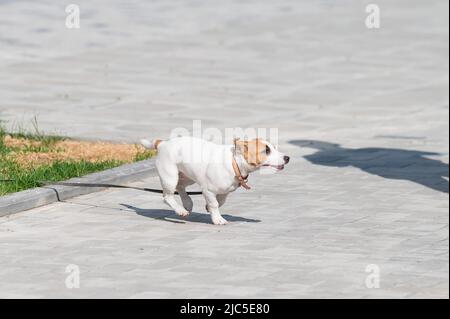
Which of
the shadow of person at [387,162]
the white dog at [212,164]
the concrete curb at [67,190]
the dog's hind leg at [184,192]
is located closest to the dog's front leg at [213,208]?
the white dog at [212,164]

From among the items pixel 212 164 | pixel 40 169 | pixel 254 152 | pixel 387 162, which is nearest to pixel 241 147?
pixel 254 152

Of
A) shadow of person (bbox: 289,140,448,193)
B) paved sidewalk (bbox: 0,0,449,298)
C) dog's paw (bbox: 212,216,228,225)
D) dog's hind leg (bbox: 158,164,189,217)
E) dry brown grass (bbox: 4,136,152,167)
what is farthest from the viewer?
dry brown grass (bbox: 4,136,152,167)

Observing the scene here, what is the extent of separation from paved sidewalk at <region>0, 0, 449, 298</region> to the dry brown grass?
846mm

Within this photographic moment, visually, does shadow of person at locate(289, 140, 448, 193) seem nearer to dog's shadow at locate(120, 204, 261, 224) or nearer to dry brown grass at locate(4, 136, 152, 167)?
dry brown grass at locate(4, 136, 152, 167)

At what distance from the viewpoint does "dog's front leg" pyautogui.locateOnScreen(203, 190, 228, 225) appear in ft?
39.4

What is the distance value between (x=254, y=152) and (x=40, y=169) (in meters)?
3.39

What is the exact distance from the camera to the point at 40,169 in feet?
46.8

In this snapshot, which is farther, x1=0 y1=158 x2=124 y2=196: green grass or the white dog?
x1=0 y1=158 x2=124 y2=196: green grass

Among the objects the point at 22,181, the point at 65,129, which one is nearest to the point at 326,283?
the point at 22,181

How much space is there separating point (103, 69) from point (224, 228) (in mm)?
10336

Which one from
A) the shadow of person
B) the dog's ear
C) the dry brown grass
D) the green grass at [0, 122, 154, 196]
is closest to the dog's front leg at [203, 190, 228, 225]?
the dog's ear

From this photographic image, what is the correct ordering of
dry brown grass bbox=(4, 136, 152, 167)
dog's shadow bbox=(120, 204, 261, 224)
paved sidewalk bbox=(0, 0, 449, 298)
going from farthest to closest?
dry brown grass bbox=(4, 136, 152, 167) < dog's shadow bbox=(120, 204, 261, 224) < paved sidewalk bbox=(0, 0, 449, 298)

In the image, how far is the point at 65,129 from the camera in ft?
56.7

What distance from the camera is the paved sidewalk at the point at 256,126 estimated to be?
1062cm
